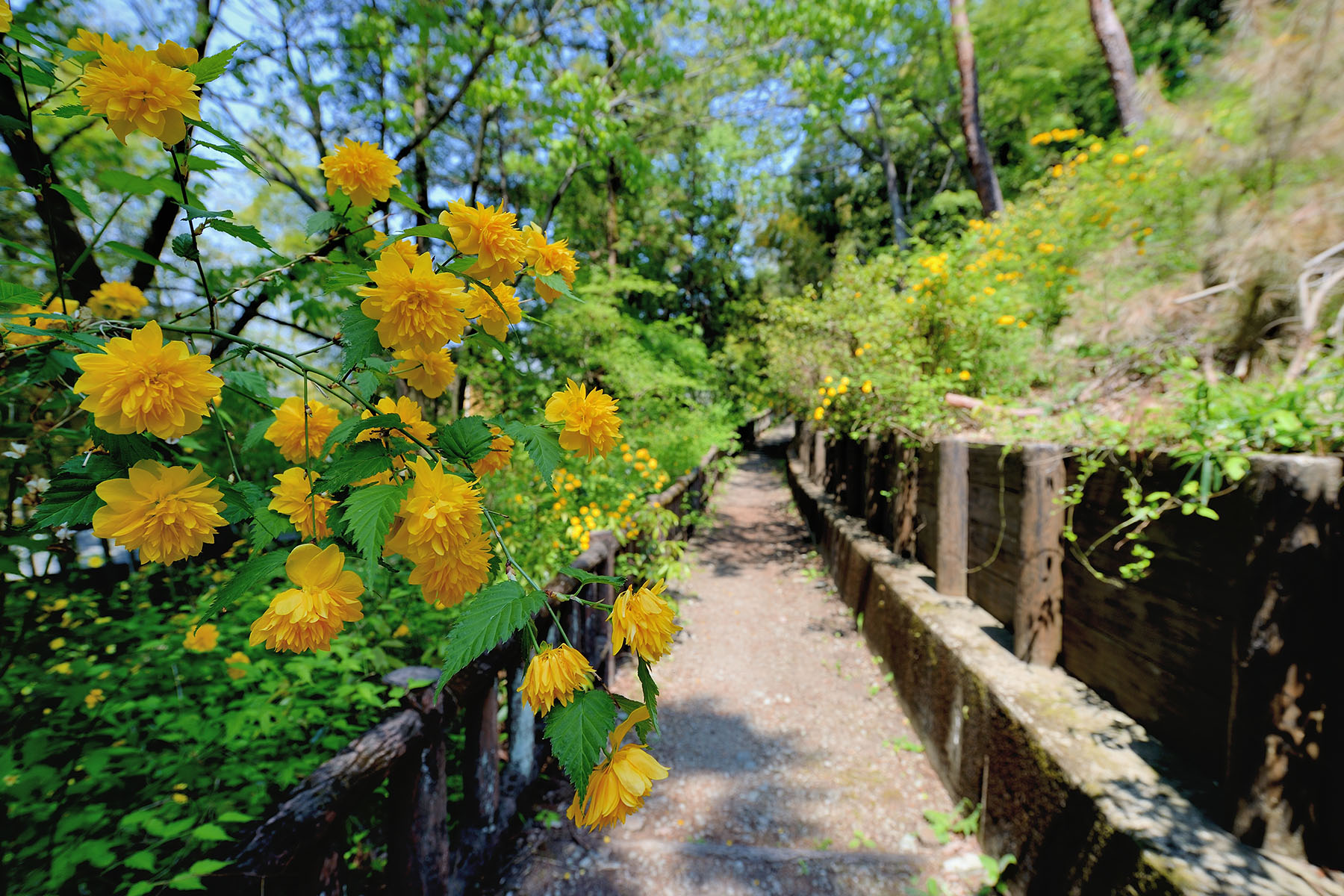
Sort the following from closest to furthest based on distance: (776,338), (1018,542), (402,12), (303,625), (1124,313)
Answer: (303,625), (1018,542), (1124,313), (402,12), (776,338)

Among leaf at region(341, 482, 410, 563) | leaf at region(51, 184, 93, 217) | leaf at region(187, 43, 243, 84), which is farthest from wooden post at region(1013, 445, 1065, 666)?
leaf at region(51, 184, 93, 217)

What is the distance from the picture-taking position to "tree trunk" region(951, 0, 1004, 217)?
9.39 metres

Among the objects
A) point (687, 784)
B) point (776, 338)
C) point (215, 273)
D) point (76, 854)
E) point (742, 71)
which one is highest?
point (742, 71)

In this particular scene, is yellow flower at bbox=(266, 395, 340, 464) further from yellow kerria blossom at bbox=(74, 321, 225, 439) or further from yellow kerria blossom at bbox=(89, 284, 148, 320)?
yellow kerria blossom at bbox=(89, 284, 148, 320)

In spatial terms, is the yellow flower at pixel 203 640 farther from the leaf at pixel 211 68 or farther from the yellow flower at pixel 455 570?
the leaf at pixel 211 68

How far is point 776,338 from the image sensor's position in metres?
7.24

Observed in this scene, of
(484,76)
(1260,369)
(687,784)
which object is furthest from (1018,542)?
(484,76)

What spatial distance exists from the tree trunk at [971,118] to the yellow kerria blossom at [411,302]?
1106 cm

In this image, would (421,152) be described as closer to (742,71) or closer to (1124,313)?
(742,71)

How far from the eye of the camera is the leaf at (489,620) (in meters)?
0.62

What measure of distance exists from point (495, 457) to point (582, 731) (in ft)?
1.65

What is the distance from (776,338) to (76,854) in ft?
23.1

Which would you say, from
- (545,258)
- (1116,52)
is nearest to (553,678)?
(545,258)

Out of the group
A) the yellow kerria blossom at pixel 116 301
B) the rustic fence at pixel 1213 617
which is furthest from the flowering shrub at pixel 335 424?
the rustic fence at pixel 1213 617
